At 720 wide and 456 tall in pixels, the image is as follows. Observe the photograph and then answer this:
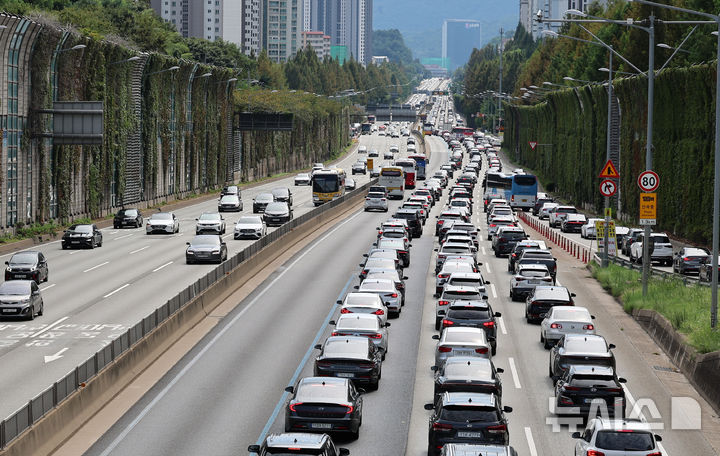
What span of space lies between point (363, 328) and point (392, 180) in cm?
7680

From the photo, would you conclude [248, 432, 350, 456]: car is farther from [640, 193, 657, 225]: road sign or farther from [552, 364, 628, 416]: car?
[640, 193, 657, 225]: road sign

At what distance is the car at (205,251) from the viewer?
5617 centimetres

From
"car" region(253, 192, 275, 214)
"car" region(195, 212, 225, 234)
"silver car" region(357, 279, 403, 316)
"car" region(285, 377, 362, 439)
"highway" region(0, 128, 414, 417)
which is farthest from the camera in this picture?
"car" region(253, 192, 275, 214)

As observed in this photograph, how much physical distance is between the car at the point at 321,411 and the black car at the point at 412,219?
49139 mm

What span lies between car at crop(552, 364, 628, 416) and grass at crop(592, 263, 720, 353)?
5.34 meters

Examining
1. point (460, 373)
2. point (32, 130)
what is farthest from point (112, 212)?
point (460, 373)

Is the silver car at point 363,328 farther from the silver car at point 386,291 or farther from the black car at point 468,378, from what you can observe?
the silver car at point 386,291

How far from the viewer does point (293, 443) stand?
18.8 metres

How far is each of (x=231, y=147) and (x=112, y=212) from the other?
4428cm

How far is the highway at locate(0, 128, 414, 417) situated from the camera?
1236 inches

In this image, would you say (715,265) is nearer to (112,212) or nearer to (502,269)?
(502,269)

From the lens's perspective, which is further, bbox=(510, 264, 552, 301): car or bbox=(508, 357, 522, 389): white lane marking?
bbox=(510, 264, 552, 301): car

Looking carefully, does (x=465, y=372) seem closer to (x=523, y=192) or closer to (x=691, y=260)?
(x=691, y=260)

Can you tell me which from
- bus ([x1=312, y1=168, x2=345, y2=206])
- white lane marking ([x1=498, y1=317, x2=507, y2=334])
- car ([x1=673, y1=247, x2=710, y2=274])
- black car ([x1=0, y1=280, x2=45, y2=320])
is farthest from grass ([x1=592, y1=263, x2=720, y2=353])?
bus ([x1=312, y1=168, x2=345, y2=206])
